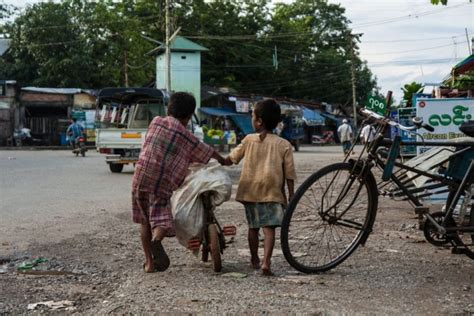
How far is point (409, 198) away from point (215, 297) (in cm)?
184

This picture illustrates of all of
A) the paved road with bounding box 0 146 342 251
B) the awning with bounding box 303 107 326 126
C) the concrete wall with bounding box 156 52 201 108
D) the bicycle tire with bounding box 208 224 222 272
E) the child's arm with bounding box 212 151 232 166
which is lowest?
the paved road with bounding box 0 146 342 251

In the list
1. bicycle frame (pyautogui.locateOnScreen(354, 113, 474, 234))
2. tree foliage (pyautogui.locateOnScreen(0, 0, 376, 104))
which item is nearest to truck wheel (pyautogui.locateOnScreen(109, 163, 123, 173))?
bicycle frame (pyautogui.locateOnScreen(354, 113, 474, 234))

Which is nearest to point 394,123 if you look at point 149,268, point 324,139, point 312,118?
point 149,268

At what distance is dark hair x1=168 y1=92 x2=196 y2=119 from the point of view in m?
5.00

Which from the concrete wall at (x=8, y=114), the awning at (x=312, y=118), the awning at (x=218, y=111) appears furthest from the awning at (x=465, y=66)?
the awning at (x=312, y=118)

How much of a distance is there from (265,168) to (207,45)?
164 ft

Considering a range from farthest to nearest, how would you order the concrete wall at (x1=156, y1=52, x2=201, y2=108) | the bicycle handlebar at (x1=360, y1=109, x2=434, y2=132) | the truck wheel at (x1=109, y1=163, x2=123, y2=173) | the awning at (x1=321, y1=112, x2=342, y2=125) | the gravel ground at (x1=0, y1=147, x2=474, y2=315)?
1. the awning at (x1=321, y1=112, x2=342, y2=125)
2. the concrete wall at (x1=156, y1=52, x2=201, y2=108)
3. the truck wheel at (x1=109, y1=163, x2=123, y2=173)
4. the bicycle handlebar at (x1=360, y1=109, x2=434, y2=132)
5. the gravel ground at (x1=0, y1=147, x2=474, y2=315)

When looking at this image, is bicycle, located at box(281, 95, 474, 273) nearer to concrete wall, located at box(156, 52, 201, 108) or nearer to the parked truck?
the parked truck

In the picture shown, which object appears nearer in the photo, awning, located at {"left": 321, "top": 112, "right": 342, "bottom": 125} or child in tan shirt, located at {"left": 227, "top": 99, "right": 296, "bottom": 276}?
child in tan shirt, located at {"left": 227, "top": 99, "right": 296, "bottom": 276}

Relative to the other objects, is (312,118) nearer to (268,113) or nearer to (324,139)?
(324,139)

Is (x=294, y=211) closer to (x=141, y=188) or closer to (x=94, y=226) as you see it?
(x=141, y=188)

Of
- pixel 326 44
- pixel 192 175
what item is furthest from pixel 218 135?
pixel 326 44

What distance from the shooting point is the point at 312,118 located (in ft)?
167

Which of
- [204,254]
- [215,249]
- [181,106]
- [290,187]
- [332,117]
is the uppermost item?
[332,117]
